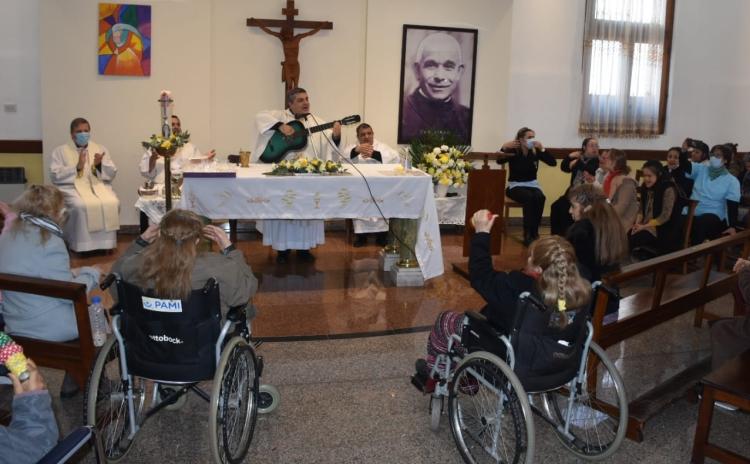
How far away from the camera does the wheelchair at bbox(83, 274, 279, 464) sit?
3031 millimetres

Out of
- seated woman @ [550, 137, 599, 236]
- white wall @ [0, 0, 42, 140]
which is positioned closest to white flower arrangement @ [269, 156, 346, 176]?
seated woman @ [550, 137, 599, 236]

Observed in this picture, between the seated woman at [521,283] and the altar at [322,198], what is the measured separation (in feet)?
7.57

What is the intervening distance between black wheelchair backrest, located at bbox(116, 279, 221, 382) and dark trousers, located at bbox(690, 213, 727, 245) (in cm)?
567

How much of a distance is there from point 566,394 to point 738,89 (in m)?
7.73

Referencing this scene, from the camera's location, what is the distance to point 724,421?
13.0 ft

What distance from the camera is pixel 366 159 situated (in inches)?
302

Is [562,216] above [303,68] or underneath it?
underneath

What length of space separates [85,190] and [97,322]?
3769 mm

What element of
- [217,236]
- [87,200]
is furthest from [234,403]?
[87,200]

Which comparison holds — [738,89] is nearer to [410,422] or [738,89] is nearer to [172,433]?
[410,422]

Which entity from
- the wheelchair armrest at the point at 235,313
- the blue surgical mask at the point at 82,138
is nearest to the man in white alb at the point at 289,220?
the blue surgical mask at the point at 82,138

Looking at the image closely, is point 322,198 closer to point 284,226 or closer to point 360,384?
point 284,226

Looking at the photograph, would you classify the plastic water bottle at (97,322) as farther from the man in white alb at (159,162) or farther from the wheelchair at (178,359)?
the man in white alb at (159,162)

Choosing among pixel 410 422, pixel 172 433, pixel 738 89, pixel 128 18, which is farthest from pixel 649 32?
pixel 172 433
